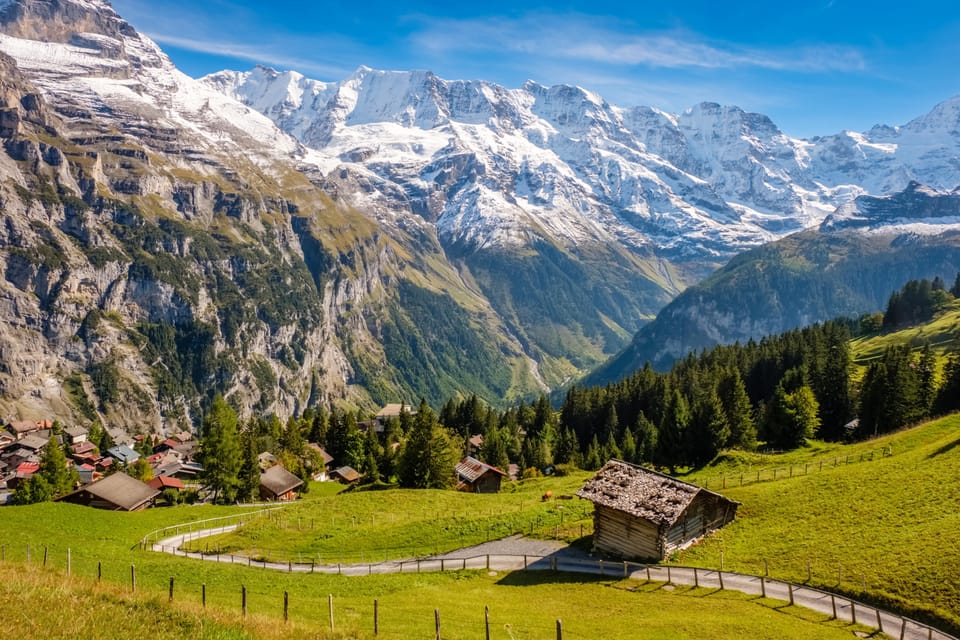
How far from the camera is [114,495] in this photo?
90.8 metres

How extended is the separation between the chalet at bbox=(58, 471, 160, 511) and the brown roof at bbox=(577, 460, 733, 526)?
72.6m

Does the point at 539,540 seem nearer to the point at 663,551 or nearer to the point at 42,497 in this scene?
the point at 663,551

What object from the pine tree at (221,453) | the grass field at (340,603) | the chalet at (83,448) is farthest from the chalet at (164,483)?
the chalet at (83,448)

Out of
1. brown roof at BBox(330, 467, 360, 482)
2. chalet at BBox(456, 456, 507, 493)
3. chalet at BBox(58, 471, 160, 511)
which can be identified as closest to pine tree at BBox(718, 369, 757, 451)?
chalet at BBox(456, 456, 507, 493)

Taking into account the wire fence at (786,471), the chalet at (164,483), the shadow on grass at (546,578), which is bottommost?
the chalet at (164,483)

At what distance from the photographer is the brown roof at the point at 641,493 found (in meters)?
47.9

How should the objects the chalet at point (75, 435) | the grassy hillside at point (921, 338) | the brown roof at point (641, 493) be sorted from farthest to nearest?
the chalet at point (75, 435)
the grassy hillside at point (921, 338)
the brown roof at point (641, 493)

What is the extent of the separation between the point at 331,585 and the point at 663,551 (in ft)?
82.4

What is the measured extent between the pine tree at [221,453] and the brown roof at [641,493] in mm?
64374

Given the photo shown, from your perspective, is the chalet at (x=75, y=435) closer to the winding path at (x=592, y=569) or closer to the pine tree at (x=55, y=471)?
the pine tree at (x=55, y=471)

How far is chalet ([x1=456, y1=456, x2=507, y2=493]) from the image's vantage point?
103 m

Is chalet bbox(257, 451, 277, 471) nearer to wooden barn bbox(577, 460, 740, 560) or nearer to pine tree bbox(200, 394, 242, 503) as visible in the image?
pine tree bbox(200, 394, 242, 503)

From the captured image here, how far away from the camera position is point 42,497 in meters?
88.4

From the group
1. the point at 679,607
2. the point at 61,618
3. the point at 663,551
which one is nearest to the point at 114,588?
the point at 61,618
